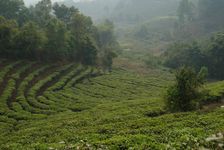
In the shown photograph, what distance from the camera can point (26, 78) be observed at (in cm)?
4859

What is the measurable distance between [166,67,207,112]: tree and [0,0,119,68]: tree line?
122 feet

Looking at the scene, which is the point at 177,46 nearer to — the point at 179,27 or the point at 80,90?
the point at 80,90

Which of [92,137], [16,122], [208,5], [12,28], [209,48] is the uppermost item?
[208,5]

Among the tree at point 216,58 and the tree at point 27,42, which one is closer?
the tree at point 27,42

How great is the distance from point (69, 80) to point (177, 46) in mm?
43078

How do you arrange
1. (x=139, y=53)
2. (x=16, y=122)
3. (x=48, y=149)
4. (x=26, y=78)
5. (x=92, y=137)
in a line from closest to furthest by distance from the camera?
1. (x=48, y=149)
2. (x=92, y=137)
3. (x=16, y=122)
4. (x=26, y=78)
5. (x=139, y=53)

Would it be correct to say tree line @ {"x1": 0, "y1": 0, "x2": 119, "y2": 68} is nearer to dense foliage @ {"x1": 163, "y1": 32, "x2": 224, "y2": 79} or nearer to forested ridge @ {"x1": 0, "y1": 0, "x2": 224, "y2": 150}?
forested ridge @ {"x1": 0, "y1": 0, "x2": 224, "y2": 150}

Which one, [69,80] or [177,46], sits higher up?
[177,46]

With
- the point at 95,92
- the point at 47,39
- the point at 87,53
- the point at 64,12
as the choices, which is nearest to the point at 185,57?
the point at 87,53

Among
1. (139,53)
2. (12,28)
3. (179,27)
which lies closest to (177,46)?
(139,53)

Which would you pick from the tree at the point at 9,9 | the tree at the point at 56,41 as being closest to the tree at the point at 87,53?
the tree at the point at 56,41

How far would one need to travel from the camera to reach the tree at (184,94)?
28.4 metres

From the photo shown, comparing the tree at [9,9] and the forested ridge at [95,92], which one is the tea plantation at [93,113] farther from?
the tree at [9,9]

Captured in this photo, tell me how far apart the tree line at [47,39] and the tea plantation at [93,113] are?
3.60m
